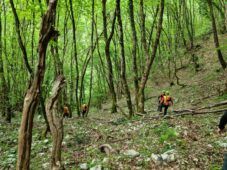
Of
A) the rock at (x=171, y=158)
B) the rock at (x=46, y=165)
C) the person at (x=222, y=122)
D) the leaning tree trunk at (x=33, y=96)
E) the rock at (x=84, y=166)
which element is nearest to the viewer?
the leaning tree trunk at (x=33, y=96)

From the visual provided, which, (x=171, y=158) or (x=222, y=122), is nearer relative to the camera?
(x=171, y=158)

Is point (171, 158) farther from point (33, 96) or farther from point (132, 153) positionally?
point (33, 96)

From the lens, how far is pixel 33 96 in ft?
24.7

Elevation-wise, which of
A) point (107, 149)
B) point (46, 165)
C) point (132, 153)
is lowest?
point (46, 165)

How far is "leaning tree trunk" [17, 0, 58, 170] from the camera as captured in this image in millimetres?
7473

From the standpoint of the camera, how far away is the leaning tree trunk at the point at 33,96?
7473 millimetres

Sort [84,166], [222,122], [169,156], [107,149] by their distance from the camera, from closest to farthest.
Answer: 1. [169,156]
2. [84,166]
3. [222,122]
4. [107,149]

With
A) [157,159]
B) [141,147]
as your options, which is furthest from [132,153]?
[157,159]

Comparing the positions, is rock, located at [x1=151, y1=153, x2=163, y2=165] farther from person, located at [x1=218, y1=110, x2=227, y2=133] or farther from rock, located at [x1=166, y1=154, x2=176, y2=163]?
person, located at [x1=218, y1=110, x2=227, y2=133]

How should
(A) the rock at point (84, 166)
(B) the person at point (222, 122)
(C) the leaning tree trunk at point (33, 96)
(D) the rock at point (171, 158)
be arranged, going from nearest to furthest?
(C) the leaning tree trunk at point (33, 96) < (D) the rock at point (171, 158) < (A) the rock at point (84, 166) < (B) the person at point (222, 122)

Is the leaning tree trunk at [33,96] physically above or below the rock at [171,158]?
above

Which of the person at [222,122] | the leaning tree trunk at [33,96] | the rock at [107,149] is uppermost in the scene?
the leaning tree trunk at [33,96]

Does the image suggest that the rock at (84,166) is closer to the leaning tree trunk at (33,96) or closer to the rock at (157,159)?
the rock at (157,159)

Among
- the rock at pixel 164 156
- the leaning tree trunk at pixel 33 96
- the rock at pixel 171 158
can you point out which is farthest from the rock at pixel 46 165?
the rock at pixel 171 158
